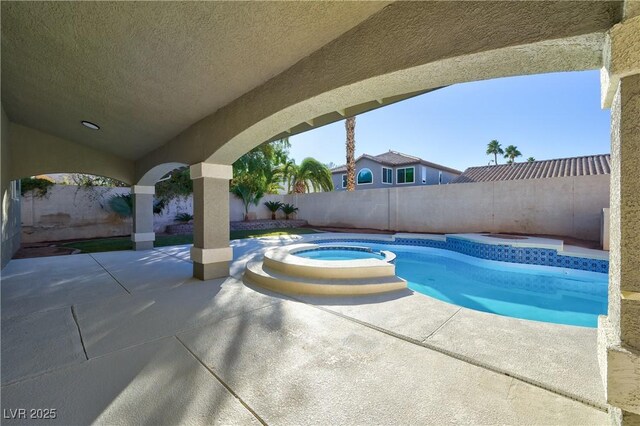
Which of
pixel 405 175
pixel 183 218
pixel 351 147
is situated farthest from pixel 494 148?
pixel 183 218

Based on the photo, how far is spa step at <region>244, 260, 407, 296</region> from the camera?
496 centimetres

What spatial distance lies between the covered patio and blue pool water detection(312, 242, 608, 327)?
2387mm

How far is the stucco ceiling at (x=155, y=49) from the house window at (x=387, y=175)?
19757 mm

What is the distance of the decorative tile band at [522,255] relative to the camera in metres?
7.53

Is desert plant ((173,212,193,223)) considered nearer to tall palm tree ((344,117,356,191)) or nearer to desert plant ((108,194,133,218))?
desert plant ((108,194,133,218))

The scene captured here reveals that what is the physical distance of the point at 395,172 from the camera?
24.0 metres

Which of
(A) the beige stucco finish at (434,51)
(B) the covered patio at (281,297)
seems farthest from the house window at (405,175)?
(A) the beige stucco finish at (434,51)

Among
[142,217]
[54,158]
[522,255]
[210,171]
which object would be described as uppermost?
[54,158]

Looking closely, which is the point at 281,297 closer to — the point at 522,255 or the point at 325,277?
the point at 325,277

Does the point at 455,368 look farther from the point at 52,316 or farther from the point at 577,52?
the point at 52,316

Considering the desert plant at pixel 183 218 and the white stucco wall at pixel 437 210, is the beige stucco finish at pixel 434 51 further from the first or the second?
the desert plant at pixel 183 218

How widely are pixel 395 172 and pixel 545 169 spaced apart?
409 inches

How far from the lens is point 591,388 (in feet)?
7.57

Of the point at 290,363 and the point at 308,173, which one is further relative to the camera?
the point at 308,173
